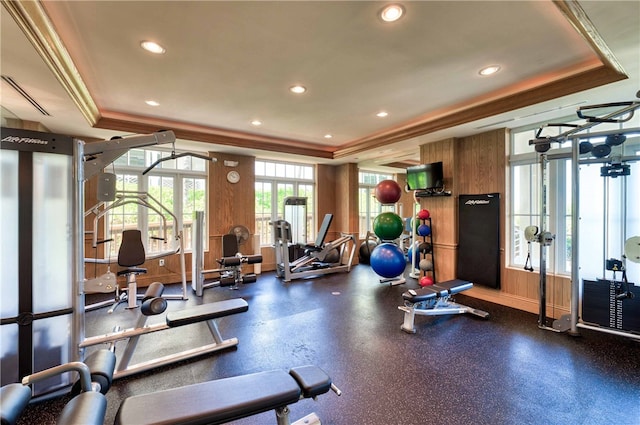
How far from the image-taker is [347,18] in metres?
2.03

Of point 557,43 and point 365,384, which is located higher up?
point 557,43

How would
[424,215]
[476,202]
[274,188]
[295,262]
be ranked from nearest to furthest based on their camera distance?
[476,202] < [424,215] < [295,262] < [274,188]

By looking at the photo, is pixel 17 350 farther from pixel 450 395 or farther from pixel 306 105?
pixel 306 105

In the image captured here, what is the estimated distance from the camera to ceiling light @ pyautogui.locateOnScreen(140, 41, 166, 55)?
2327mm

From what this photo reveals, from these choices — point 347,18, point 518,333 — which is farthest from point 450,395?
point 347,18

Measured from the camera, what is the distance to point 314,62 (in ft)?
8.70

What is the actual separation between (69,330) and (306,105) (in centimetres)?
330

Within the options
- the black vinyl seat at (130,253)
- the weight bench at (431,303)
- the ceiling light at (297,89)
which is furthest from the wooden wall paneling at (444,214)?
the black vinyl seat at (130,253)

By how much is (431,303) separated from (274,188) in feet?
13.9

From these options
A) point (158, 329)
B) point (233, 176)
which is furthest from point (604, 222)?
point (233, 176)

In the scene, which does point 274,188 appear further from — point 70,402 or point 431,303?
point 70,402

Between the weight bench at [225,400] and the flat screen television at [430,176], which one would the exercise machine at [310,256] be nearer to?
the flat screen television at [430,176]

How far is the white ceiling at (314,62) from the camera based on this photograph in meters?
1.95

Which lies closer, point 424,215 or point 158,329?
point 158,329
